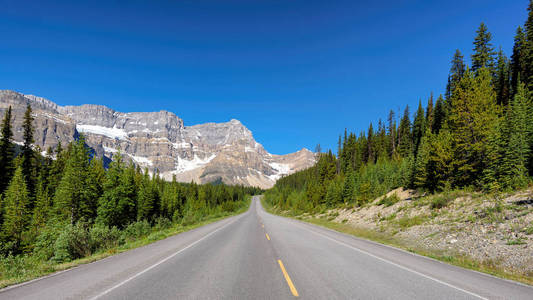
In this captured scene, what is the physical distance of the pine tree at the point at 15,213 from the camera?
2825 cm

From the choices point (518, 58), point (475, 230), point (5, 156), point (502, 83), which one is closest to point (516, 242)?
point (475, 230)

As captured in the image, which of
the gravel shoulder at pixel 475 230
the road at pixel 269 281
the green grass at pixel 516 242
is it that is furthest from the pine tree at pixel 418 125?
the road at pixel 269 281

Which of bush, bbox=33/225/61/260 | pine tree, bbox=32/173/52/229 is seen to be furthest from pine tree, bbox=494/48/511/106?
pine tree, bbox=32/173/52/229

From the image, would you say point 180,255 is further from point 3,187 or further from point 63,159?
point 63,159

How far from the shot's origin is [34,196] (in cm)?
4253

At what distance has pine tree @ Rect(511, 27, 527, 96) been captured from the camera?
3701cm

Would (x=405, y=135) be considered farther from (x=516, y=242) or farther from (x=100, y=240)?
(x=100, y=240)

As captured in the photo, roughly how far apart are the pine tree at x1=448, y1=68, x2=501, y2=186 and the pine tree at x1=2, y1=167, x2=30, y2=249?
47047mm

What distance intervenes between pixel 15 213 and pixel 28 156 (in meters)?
19.7

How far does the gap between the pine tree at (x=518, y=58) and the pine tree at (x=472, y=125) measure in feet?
79.2

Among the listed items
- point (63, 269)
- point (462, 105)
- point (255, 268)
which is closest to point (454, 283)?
point (255, 268)

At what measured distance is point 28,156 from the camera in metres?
43.6

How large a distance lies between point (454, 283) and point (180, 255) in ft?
32.2

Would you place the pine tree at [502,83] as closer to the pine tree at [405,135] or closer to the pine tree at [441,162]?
the pine tree at [405,135]
